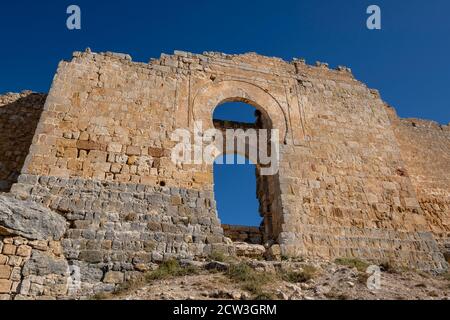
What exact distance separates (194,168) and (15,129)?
5.11 metres

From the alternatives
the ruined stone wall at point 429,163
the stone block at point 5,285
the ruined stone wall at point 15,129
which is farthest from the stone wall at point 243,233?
the ruined stone wall at point 15,129

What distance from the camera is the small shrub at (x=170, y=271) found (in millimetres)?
5906

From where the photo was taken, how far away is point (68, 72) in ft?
27.9

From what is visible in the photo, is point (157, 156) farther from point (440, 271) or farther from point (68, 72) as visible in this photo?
point (440, 271)

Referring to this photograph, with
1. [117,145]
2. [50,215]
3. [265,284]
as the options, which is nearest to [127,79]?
[117,145]

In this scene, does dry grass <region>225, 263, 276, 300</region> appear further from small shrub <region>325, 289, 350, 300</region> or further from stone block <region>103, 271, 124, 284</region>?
stone block <region>103, 271, 124, 284</region>

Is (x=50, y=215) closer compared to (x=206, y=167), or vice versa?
(x=50, y=215)

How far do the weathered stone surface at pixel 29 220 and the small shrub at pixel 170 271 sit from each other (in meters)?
1.79

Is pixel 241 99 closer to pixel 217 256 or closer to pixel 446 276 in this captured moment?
pixel 217 256

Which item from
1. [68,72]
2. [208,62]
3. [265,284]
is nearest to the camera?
[265,284]

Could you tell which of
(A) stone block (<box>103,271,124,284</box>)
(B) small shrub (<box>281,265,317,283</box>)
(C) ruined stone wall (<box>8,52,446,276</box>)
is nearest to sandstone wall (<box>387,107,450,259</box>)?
(C) ruined stone wall (<box>8,52,446,276</box>)

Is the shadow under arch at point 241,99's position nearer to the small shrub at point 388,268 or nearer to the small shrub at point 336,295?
the small shrub at point 388,268

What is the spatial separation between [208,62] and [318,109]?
10.5 feet
